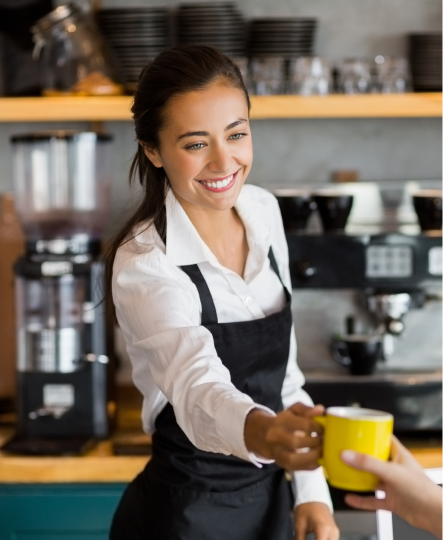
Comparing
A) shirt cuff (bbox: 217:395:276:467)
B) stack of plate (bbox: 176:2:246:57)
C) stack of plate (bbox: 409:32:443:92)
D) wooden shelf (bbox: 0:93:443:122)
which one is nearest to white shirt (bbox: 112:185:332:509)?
shirt cuff (bbox: 217:395:276:467)

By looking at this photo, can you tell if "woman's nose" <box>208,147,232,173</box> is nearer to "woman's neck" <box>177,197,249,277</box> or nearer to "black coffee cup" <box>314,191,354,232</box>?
"woman's neck" <box>177,197,249,277</box>

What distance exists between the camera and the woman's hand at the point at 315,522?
133 cm

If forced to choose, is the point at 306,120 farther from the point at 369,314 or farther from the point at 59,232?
the point at 59,232

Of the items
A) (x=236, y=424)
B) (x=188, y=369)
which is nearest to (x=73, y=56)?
(x=188, y=369)

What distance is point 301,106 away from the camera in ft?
7.20

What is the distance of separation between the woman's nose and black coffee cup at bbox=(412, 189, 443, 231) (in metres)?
0.99

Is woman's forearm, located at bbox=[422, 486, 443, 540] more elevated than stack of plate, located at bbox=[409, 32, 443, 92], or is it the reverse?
stack of plate, located at bbox=[409, 32, 443, 92]

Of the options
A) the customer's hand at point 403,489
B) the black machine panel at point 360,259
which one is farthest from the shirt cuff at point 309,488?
the black machine panel at point 360,259

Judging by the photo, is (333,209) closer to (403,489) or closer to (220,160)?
(220,160)

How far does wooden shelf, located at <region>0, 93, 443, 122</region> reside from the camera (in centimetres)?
219

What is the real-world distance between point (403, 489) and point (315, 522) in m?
0.47

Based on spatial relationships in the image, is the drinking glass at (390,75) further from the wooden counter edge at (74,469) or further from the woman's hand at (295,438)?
the woman's hand at (295,438)

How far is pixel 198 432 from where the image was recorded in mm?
1055

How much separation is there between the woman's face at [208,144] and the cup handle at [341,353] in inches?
37.9
